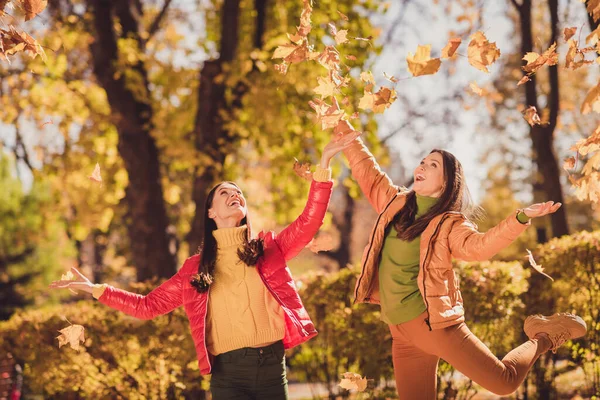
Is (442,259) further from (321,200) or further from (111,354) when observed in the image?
(111,354)

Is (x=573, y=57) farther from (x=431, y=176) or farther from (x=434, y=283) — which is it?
(x=434, y=283)

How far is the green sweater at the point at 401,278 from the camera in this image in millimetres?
3580

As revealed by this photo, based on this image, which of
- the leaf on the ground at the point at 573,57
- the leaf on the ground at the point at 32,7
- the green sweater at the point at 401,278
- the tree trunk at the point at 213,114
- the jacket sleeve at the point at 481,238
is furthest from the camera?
the tree trunk at the point at 213,114

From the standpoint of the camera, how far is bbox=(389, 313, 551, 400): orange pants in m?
3.43

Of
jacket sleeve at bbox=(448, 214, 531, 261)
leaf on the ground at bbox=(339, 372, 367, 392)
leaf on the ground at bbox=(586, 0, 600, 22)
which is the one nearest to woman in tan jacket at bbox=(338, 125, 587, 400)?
jacket sleeve at bbox=(448, 214, 531, 261)

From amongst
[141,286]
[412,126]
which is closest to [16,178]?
[412,126]

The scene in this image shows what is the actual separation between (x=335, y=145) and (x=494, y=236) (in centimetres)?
97

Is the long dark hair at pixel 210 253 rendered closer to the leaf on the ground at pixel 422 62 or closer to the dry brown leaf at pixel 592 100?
the leaf on the ground at pixel 422 62

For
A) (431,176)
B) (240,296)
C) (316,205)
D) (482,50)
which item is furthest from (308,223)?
(482,50)

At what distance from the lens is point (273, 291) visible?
3.78m

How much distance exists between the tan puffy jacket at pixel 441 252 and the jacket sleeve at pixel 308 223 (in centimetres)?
33

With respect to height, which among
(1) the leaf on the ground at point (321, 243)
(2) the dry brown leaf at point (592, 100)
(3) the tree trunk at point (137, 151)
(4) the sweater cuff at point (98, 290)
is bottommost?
(4) the sweater cuff at point (98, 290)

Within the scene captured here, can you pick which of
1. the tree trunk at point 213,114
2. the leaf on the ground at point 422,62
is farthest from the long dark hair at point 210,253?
the tree trunk at point 213,114

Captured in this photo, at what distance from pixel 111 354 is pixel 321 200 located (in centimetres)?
359
